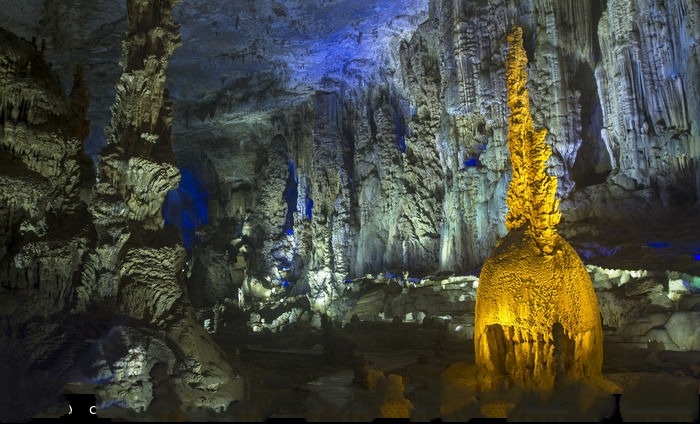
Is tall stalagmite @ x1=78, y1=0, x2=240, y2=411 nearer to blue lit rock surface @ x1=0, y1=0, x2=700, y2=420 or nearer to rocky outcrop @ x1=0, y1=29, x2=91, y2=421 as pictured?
blue lit rock surface @ x1=0, y1=0, x2=700, y2=420

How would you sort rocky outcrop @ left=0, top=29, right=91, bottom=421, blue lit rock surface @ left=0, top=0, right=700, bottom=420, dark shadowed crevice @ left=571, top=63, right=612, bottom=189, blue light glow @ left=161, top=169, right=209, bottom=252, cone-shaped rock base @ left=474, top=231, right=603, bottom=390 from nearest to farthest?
cone-shaped rock base @ left=474, top=231, right=603, bottom=390 < rocky outcrop @ left=0, top=29, right=91, bottom=421 < blue lit rock surface @ left=0, top=0, right=700, bottom=420 < dark shadowed crevice @ left=571, top=63, right=612, bottom=189 < blue light glow @ left=161, top=169, right=209, bottom=252

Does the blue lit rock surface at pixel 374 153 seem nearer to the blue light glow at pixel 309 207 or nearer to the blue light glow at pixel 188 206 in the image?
the blue light glow at pixel 309 207

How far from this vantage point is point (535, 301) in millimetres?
7762

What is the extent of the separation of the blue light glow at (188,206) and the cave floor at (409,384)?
16.1m

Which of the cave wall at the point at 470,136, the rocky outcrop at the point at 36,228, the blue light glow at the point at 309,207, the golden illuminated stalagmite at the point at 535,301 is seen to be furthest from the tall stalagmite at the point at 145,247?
the blue light glow at the point at 309,207

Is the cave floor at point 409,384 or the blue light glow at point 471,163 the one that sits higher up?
the blue light glow at point 471,163

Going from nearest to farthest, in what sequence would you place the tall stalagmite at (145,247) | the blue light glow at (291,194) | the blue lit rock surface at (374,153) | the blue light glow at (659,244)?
the tall stalagmite at (145,247)
the blue lit rock surface at (374,153)
the blue light glow at (659,244)
the blue light glow at (291,194)

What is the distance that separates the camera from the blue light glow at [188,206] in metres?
35.6

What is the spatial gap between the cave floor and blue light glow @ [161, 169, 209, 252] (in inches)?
635

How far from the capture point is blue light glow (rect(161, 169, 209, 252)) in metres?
35.6

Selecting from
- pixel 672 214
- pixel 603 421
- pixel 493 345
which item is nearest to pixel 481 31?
pixel 672 214

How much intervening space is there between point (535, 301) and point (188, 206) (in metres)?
30.7

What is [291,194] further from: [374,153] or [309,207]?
[374,153]

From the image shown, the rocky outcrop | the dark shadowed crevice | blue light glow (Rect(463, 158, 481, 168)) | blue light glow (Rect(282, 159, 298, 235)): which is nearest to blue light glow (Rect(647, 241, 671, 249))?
the dark shadowed crevice
